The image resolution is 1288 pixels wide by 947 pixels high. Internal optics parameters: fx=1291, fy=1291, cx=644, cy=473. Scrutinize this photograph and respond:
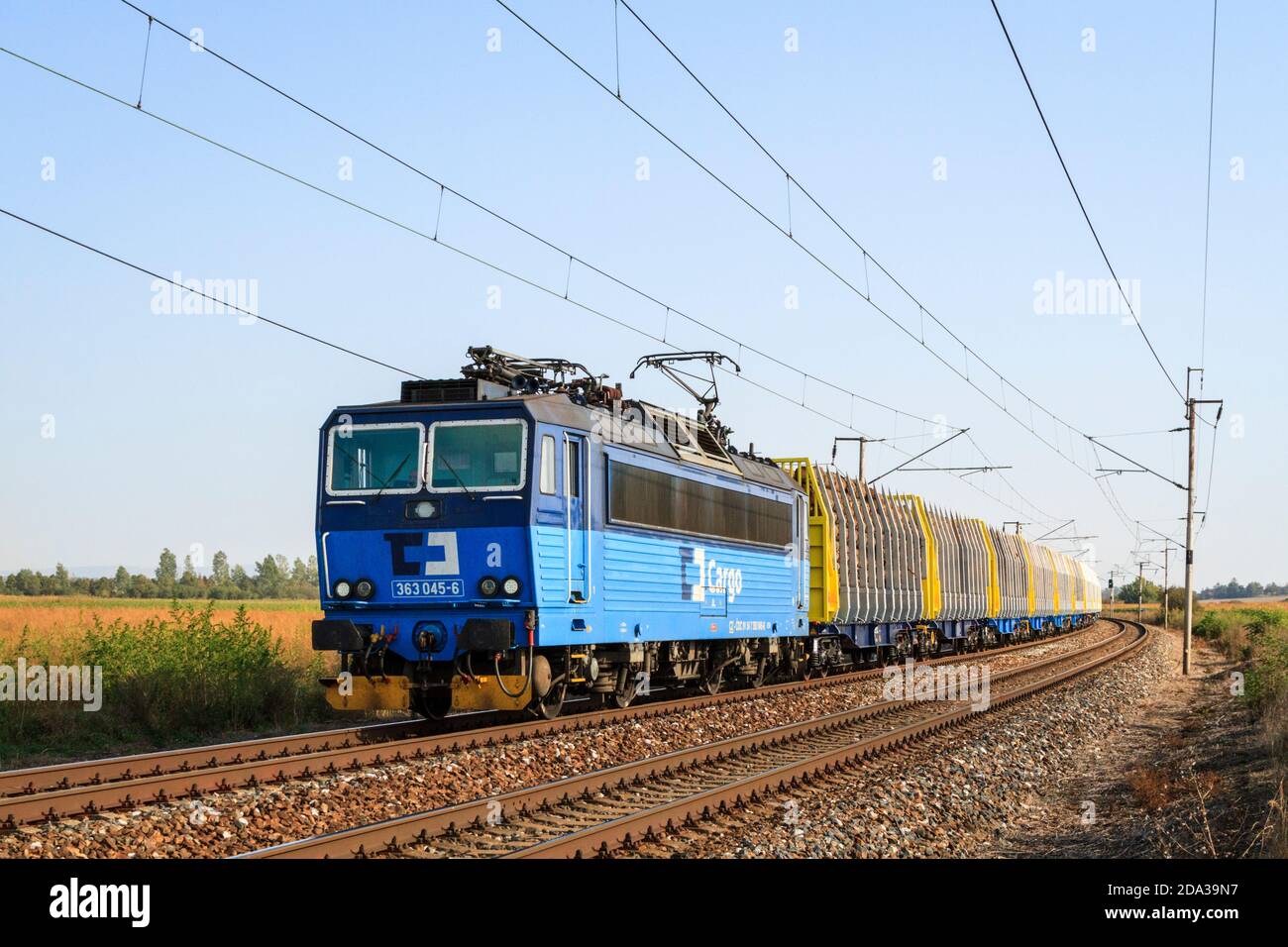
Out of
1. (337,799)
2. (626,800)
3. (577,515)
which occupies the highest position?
(577,515)

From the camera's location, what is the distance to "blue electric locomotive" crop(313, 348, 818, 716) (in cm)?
1458

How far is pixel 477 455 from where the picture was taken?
14.9 metres

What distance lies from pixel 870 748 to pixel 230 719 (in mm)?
8049

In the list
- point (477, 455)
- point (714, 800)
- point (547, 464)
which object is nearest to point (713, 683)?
point (547, 464)

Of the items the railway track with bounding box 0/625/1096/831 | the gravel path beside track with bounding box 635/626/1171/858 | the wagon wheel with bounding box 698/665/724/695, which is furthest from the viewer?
the wagon wheel with bounding box 698/665/724/695

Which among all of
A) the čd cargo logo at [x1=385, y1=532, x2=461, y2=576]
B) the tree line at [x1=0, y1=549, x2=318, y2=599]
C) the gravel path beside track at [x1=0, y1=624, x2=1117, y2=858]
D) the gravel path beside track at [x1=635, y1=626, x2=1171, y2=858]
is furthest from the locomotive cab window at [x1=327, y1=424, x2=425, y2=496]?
the tree line at [x1=0, y1=549, x2=318, y2=599]

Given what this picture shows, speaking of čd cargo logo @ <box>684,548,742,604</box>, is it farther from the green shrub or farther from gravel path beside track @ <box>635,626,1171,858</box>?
the green shrub

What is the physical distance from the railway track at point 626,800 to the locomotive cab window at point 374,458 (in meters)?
4.48

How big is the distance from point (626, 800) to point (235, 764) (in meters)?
3.73

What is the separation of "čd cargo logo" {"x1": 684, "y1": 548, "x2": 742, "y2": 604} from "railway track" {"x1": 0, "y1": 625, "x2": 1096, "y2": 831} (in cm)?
254

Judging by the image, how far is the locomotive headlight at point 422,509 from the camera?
14906mm

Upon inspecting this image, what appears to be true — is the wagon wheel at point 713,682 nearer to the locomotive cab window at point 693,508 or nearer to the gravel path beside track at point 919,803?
the locomotive cab window at point 693,508

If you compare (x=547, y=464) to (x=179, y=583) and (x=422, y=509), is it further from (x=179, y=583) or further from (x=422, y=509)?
(x=179, y=583)
